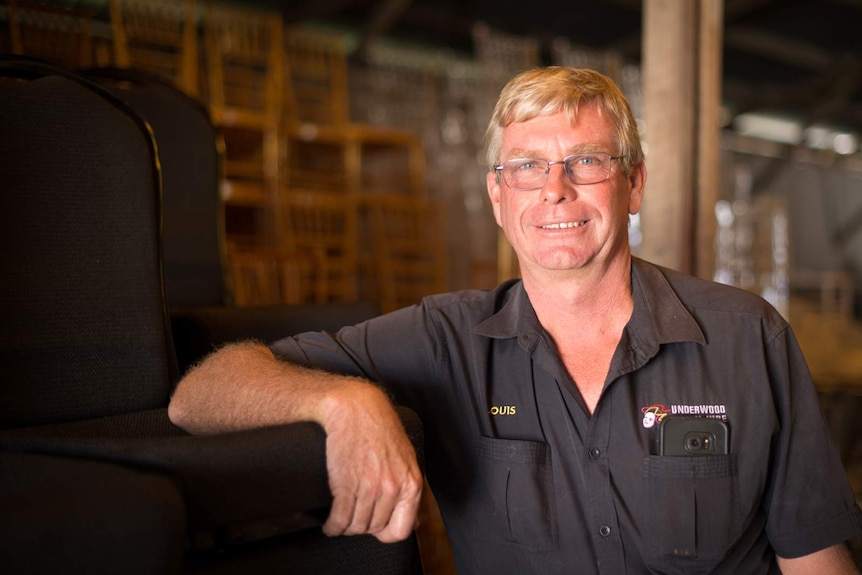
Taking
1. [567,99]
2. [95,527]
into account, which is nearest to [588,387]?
[567,99]

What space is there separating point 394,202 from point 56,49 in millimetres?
1957

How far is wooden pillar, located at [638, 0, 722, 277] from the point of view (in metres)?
2.27

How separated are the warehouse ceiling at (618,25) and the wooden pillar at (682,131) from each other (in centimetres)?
337

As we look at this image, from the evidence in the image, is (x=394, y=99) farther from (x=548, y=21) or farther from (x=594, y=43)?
(x=594, y=43)

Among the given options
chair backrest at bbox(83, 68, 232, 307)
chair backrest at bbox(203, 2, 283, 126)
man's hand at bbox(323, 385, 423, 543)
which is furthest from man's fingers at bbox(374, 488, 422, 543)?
chair backrest at bbox(203, 2, 283, 126)

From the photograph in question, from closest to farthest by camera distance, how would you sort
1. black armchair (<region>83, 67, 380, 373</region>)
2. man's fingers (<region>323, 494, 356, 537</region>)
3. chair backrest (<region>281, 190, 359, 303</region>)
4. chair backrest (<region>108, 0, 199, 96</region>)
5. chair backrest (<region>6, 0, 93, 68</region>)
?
man's fingers (<region>323, 494, 356, 537</region>), black armchair (<region>83, 67, 380, 373</region>), chair backrest (<region>6, 0, 93, 68</region>), chair backrest (<region>108, 0, 199, 96</region>), chair backrest (<region>281, 190, 359, 303</region>)

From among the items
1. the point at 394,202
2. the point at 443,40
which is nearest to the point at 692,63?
the point at 394,202

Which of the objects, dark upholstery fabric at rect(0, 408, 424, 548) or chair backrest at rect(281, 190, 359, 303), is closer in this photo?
dark upholstery fabric at rect(0, 408, 424, 548)

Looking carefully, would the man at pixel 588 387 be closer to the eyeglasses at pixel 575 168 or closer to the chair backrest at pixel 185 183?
the eyeglasses at pixel 575 168

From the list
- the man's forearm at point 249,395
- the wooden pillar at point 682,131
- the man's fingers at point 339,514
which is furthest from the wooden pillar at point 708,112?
the man's fingers at point 339,514

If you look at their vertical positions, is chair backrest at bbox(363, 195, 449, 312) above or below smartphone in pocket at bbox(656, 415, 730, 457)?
above

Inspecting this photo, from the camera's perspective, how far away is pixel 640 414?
125 cm

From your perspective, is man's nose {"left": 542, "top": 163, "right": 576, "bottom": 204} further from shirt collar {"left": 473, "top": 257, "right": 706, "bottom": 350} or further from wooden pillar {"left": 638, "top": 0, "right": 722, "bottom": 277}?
wooden pillar {"left": 638, "top": 0, "right": 722, "bottom": 277}

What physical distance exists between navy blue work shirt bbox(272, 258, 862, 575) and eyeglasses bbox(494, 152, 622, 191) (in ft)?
0.71
